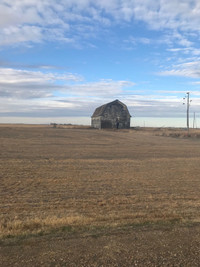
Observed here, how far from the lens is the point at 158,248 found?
4516 millimetres

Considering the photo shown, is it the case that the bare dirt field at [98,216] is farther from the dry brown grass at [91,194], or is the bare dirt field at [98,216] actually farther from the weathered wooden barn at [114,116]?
the weathered wooden barn at [114,116]

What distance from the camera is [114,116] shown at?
58969 millimetres

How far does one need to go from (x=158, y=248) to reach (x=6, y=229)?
3.26 m

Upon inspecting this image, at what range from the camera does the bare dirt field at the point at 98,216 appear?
168 inches

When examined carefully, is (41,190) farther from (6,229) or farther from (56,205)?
(6,229)

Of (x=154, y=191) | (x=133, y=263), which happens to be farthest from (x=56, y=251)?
(x=154, y=191)

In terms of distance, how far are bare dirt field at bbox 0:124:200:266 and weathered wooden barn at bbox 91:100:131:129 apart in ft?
144

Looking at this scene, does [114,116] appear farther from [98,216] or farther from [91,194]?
[98,216]

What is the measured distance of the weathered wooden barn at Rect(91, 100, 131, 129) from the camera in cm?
5822

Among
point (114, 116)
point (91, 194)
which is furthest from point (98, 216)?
point (114, 116)

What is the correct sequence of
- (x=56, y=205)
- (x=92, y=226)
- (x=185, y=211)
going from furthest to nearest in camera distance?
(x=56, y=205)
(x=185, y=211)
(x=92, y=226)

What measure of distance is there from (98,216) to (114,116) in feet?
173

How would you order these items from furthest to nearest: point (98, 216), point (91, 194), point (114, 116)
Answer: point (114, 116) → point (91, 194) → point (98, 216)

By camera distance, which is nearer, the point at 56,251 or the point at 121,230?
the point at 56,251
